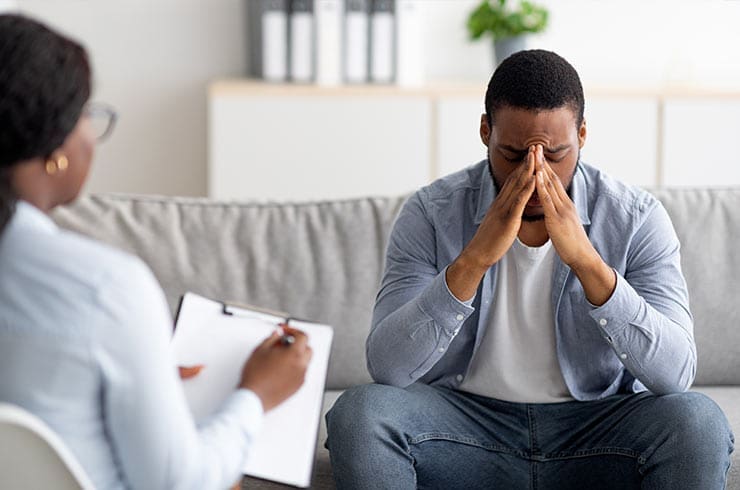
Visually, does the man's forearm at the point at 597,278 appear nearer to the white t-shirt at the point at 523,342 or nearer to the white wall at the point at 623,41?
the white t-shirt at the point at 523,342

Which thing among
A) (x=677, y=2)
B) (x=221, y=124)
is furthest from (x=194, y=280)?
(x=677, y=2)

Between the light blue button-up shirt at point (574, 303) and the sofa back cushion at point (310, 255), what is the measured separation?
0.34m

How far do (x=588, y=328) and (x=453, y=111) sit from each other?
1924 millimetres

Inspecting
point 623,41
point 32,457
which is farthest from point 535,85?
point 623,41

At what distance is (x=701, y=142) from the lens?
389 cm

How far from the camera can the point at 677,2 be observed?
4.20 m

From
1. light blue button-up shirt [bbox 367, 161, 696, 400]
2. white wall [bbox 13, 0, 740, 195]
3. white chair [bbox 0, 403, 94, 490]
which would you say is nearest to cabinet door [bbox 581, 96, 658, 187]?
white wall [bbox 13, 0, 740, 195]

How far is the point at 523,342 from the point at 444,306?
22cm

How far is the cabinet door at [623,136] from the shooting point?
3.86 meters

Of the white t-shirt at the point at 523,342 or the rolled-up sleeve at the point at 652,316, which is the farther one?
the white t-shirt at the point at 523,342

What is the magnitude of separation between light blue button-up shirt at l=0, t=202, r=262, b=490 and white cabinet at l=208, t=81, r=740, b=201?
8.65 ft

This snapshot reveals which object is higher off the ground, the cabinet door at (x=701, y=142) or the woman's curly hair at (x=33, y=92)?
the woman's curly hair at (x=33, y=92)

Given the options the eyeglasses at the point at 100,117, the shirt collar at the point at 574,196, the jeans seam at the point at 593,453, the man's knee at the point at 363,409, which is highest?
the eyeglasses at the point at 100,117

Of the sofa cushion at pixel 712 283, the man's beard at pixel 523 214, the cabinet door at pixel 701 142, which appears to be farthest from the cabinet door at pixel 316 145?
the man's beard at pixel 523 214
